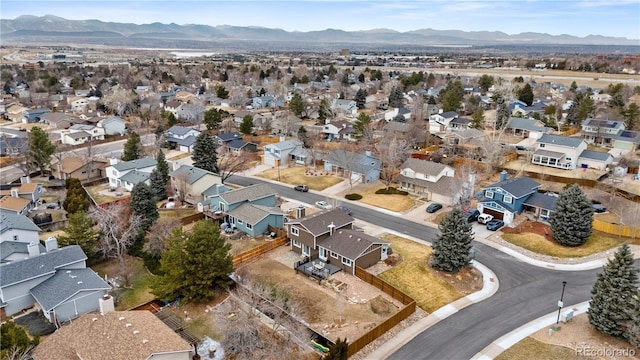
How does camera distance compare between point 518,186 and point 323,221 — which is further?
point 518,186

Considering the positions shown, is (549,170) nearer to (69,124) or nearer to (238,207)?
(238,207)

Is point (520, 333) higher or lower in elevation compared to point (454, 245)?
lower

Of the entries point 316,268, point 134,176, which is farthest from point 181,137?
point 316,268

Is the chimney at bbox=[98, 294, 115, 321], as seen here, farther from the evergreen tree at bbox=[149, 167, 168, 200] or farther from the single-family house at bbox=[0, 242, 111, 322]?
the evergreen tree at bbox=[149, 167, 168, 200]

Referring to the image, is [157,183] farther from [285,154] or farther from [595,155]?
[595,155]

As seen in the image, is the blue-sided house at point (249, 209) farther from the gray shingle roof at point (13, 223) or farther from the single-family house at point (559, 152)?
the single-family house at point (559, 152)
